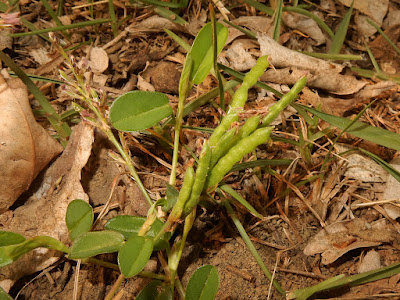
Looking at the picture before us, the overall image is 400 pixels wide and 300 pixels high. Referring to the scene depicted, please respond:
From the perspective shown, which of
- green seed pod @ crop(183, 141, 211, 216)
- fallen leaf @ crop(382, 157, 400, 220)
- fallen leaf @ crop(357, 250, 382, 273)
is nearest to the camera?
green seed pod @ crop(183, 141, 211, 216)

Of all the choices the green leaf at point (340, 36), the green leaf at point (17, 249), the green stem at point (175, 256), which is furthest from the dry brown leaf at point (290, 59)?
the green leaf at point (17, 249)

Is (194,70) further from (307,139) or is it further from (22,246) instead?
(22,246)

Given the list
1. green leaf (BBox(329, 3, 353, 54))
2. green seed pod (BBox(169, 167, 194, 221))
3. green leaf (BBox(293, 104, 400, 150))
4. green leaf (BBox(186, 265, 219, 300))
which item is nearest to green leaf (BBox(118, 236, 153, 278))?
green seed pod (BBox(169, 167, 194, 221))

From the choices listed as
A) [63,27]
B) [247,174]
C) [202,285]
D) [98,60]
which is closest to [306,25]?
[247,174]

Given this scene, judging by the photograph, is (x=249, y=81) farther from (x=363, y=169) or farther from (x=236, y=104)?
(x=363, y=169)

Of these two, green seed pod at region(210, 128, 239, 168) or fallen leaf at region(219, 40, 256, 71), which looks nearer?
green seed pod at region(210, 128, 239, 168)

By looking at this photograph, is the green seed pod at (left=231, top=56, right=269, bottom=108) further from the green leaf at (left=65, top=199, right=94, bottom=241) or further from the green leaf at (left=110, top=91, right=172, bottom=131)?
the green leaf at (left=65, top=199, right=94, bottom=241)

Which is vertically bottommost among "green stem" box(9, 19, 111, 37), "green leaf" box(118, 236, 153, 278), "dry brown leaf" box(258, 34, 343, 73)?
"green leaf" box(118, 236, 153, 278)
